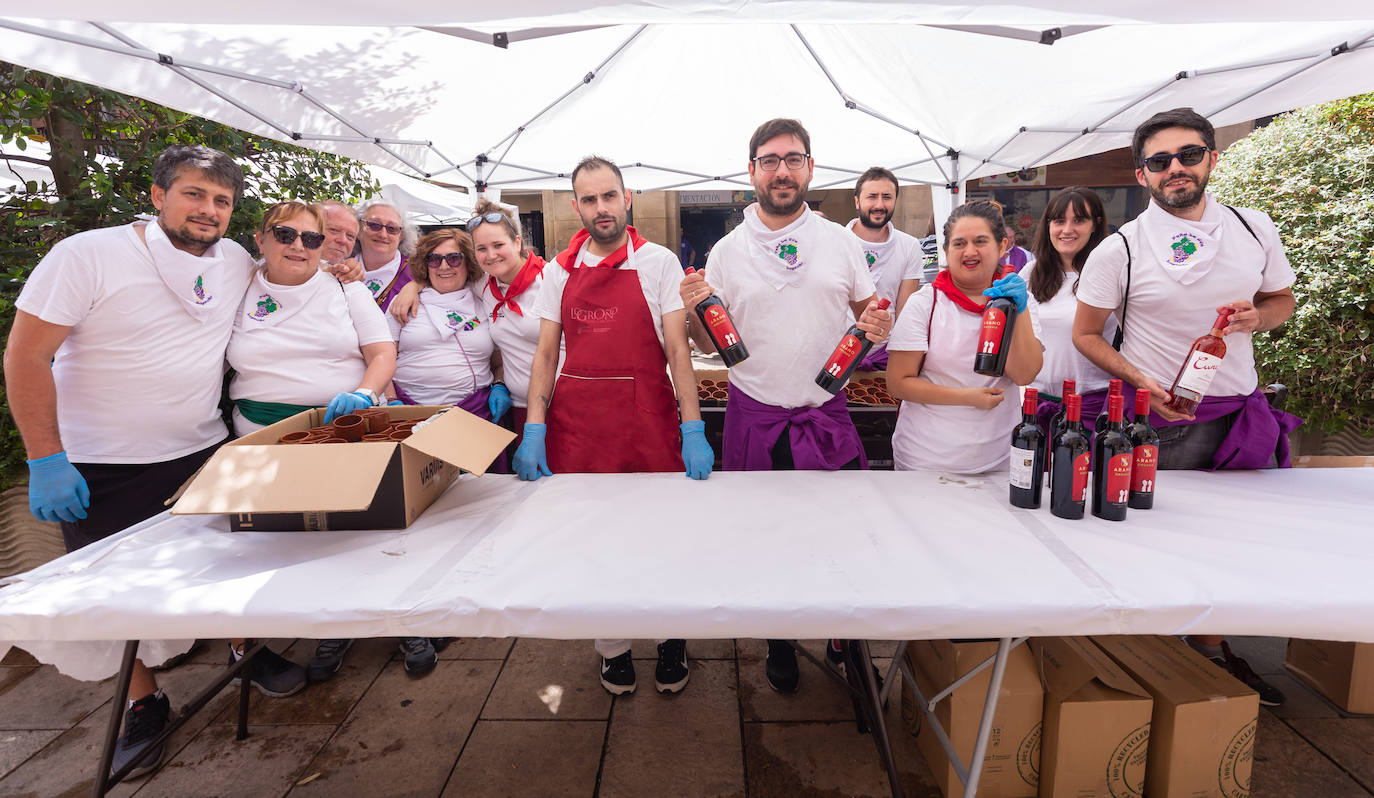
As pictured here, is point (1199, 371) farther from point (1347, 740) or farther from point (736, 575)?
point (736, 575)

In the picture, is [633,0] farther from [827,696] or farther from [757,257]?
[827,696]

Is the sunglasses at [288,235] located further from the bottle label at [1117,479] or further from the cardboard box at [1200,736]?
the cardboard box at [1200,736]

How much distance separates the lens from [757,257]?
249cm

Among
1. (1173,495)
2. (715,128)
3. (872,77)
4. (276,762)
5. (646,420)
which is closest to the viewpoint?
(1173,495)

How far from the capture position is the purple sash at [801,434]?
96.3 inches

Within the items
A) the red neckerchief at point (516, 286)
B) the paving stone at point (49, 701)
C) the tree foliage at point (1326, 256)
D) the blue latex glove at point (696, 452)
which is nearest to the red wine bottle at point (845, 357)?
the blue latex glove at point (696, 452)

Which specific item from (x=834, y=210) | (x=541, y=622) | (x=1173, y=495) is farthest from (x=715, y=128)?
(x=834, y=210)

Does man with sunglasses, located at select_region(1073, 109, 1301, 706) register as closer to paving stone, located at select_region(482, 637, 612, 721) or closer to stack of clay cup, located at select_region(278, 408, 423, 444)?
paving stone, located at select_region(482, 637, 612, 721)

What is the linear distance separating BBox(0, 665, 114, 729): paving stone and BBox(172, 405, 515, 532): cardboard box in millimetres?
1567

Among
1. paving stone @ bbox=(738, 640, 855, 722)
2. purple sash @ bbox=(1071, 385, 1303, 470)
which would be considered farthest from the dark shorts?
purple sash @ bbox=(1071, 385, 1303, 470)

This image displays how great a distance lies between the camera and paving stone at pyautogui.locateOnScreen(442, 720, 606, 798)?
211 centimetres

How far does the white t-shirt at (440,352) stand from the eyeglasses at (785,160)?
1.51 meters

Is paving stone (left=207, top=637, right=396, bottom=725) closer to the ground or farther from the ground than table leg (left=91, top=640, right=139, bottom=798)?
closer to the ground

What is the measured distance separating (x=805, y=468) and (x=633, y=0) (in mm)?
1621
